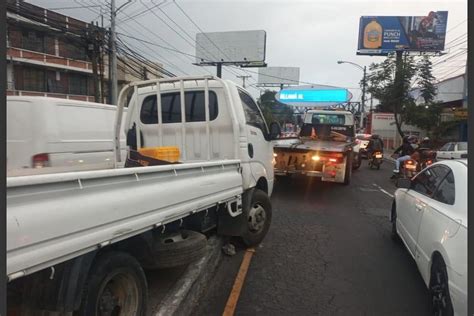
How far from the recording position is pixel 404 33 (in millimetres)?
47344

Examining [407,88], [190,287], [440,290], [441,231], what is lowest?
[190,287]

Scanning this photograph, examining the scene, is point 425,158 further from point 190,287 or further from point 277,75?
point 277,75

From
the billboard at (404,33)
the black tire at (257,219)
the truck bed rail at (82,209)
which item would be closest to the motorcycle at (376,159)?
the black tire at (257,219)

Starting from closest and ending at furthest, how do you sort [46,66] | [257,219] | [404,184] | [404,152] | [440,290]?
[440,290]
[404,184]
[257,219]
[404,152]
[46,66]

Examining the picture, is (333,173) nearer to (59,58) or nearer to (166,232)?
(166,232)

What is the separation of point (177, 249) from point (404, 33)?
164 feet

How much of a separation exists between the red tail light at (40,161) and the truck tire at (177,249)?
3.42 metres

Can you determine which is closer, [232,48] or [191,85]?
[191,85]

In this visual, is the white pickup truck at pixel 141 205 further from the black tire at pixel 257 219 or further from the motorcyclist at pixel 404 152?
the motorcyclist at pixel 404 152

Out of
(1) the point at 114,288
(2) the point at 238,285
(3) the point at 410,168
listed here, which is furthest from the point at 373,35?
(1) the point at 114,288

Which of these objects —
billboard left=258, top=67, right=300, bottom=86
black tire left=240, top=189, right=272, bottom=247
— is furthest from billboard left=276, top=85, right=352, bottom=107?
billboard left=258, top=67, right=300, bottom=86

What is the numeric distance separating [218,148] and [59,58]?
4068 centimetres

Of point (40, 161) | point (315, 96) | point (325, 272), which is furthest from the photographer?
point (315, 96)

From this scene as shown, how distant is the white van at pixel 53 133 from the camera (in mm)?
6418
